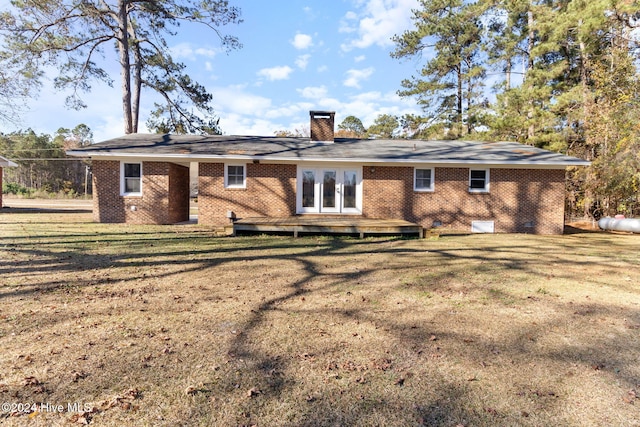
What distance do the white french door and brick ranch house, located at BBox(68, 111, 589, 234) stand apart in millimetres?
38

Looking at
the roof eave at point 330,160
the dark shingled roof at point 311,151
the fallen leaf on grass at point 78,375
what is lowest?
the fallen leaf on grass at point 78,375

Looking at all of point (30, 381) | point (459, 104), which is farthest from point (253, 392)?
point (459, 104)

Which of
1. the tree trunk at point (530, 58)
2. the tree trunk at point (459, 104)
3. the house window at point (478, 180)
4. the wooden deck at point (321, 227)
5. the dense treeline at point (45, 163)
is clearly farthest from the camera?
the dense treeline at point (45, 163)

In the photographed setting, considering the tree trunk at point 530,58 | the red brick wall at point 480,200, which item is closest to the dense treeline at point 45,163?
the red brick wall at point 480,200

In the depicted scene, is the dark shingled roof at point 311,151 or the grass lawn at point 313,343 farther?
the dark shingled roof at point 311,151

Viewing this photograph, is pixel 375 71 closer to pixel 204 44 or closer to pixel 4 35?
pixel 204 44

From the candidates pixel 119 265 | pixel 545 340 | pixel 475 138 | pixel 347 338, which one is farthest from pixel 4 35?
pixel 475 138

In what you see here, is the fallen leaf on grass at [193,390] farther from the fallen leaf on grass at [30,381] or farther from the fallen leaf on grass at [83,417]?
the fallen leaf on grass at [30,381]

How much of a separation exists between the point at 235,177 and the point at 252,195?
95 cm

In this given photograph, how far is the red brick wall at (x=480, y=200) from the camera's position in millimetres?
13289

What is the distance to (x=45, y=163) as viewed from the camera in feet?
168

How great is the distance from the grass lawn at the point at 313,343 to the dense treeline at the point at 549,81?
12.3 meters

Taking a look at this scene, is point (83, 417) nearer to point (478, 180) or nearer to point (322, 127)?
point (478, 180)

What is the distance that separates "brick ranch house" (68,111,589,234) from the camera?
1309 cm
